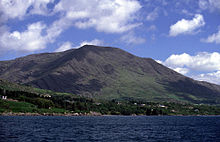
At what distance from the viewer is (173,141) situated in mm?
96500

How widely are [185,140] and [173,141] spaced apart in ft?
17.3

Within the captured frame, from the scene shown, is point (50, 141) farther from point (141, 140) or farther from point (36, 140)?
point (141, 140)

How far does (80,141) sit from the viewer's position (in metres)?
89.0

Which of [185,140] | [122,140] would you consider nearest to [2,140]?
[122,140]

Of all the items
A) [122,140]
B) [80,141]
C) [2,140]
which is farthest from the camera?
[122,140]

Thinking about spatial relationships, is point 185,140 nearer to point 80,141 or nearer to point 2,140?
point 80,141

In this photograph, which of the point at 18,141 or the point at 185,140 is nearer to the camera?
the point at 18,141

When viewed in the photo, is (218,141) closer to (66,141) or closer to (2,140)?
(66,141)

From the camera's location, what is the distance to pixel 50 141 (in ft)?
285

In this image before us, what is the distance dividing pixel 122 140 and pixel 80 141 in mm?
14340

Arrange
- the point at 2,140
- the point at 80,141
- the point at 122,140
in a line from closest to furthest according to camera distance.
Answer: the point at 2,140
the point at 80,141
the point at 122,140

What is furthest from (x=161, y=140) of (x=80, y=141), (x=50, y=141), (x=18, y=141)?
(x=18, y=141)

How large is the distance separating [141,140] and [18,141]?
1516 inches

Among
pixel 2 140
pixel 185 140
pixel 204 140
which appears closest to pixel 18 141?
pixel 2 140
